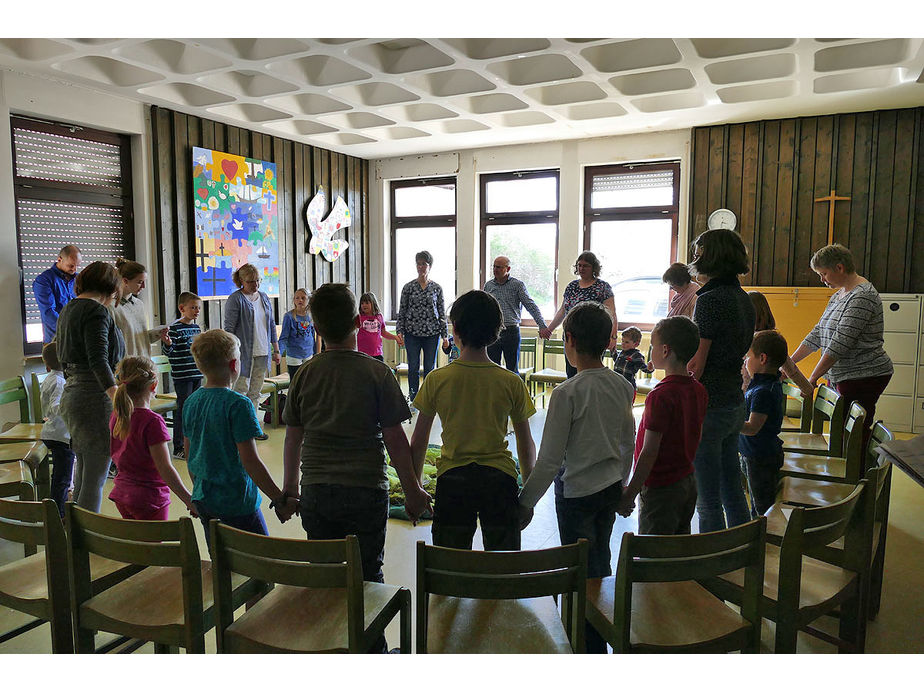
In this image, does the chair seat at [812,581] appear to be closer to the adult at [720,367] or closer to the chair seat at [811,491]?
the adult at [720,367]

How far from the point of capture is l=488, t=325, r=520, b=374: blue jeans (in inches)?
232

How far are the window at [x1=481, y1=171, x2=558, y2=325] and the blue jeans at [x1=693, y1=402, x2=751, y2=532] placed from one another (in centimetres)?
533

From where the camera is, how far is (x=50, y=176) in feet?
16.8

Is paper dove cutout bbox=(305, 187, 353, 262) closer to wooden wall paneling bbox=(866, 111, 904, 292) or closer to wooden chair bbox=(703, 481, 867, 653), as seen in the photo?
wooden wall paneling bbox=(866, 111, 904, 292)

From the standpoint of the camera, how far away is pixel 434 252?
8.48 metres

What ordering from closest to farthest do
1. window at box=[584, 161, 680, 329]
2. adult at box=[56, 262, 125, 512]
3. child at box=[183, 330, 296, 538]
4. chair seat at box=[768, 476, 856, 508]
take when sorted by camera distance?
child at box=[183, 330, 296, 538] → chair seat at box=[768, 476, 856, 508] → adult at box=[56, 262, 125, 512] → window at box=[584, 161, 680, 329]

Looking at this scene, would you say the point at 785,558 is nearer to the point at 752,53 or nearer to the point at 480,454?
the point at 480,454

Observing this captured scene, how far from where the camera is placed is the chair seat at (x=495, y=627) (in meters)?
1.61

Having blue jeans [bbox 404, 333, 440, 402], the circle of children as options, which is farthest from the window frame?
the circle of children

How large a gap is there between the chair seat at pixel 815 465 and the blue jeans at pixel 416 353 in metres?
3.63

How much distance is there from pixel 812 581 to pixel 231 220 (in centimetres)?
601

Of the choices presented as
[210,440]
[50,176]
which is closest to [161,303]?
[50,176]

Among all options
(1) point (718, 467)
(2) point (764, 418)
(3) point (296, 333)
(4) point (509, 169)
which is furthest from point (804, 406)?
(4) point (509, 169)
